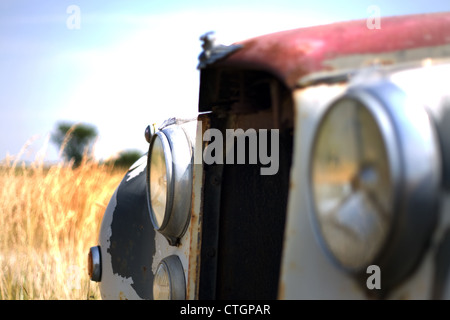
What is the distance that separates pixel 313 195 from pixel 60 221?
4103 mm

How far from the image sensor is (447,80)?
953mm

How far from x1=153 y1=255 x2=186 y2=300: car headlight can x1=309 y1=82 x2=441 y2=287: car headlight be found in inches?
34.2

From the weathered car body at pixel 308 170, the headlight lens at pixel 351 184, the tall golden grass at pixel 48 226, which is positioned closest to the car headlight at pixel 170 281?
the weathered car body at pixel 308 170

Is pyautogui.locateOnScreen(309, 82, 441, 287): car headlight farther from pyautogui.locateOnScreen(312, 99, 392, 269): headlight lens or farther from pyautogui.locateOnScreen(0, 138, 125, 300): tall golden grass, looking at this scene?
pyautogui.locateOnScreen(0, 138, 125, 300): tall golden grass

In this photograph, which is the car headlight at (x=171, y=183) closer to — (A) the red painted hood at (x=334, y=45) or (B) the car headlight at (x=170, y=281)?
(B) the car headlight at (x=170, y=281)

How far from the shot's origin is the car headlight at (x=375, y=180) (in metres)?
0.83

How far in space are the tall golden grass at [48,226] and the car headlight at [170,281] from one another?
1957 millimetres

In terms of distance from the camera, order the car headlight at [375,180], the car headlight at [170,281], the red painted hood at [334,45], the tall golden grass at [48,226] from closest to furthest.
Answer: the car headlight at [375,180] < the red painted hood at [334,45] < the car headlight at [170,281] < the tall golden grass at [48,226]

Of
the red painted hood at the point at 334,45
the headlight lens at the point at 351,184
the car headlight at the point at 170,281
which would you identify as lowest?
the car headlight at the point at 170,281

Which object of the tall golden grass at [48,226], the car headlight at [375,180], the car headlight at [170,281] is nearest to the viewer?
the car headlight at [375,180]

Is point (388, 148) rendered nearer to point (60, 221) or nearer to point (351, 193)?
point (351, 193)

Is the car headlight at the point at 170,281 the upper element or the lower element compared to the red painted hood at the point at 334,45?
lower

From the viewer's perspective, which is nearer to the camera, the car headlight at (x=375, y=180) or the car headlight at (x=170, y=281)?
the car headlight at (x=375, y=180)
